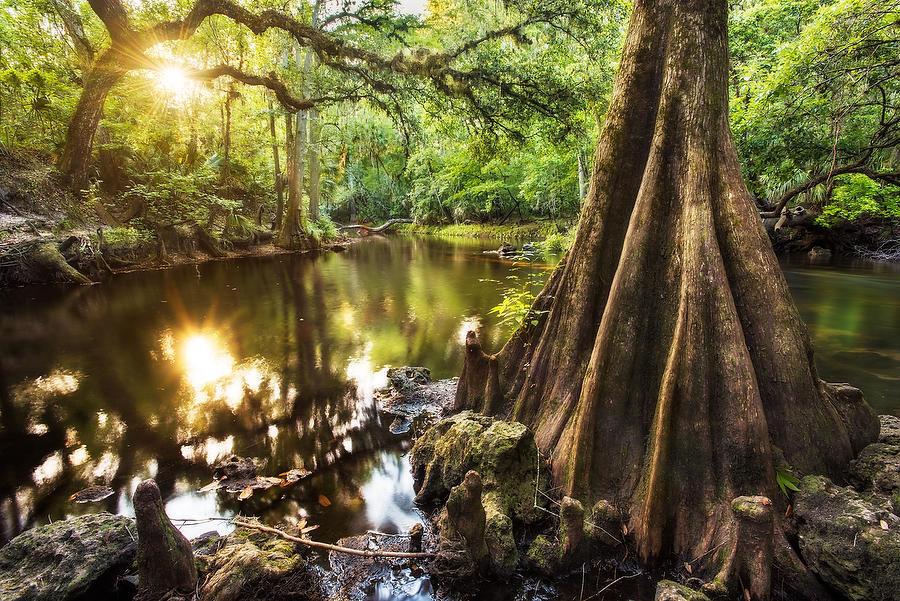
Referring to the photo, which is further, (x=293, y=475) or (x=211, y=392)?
(x=211, y=392)

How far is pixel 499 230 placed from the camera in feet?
136

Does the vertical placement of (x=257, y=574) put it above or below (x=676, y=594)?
below

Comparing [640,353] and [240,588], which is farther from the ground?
[640,353]

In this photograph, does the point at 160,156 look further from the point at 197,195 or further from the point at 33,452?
the point at 33,452

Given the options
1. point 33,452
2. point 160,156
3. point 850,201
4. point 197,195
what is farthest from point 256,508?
point 850,201

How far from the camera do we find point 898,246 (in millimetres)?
19234

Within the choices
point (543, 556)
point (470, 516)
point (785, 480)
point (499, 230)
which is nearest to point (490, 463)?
point (470, 516)

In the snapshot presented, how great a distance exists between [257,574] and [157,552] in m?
0.64

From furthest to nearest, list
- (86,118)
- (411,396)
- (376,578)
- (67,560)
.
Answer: (86,118) < (411,396) < (376,578) < (67,560)

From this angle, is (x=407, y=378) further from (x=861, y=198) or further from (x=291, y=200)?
(x=861, y=198)

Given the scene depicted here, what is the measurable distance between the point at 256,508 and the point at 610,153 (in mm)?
4735

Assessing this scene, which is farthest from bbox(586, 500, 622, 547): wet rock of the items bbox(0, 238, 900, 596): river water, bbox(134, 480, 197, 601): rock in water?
bbox(134, 480, 197, 601): rock in water

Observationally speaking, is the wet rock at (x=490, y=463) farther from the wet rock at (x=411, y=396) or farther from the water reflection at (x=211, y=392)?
the wet rock at (x=411, y=396)

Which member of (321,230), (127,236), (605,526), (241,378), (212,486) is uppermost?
(321,230)
